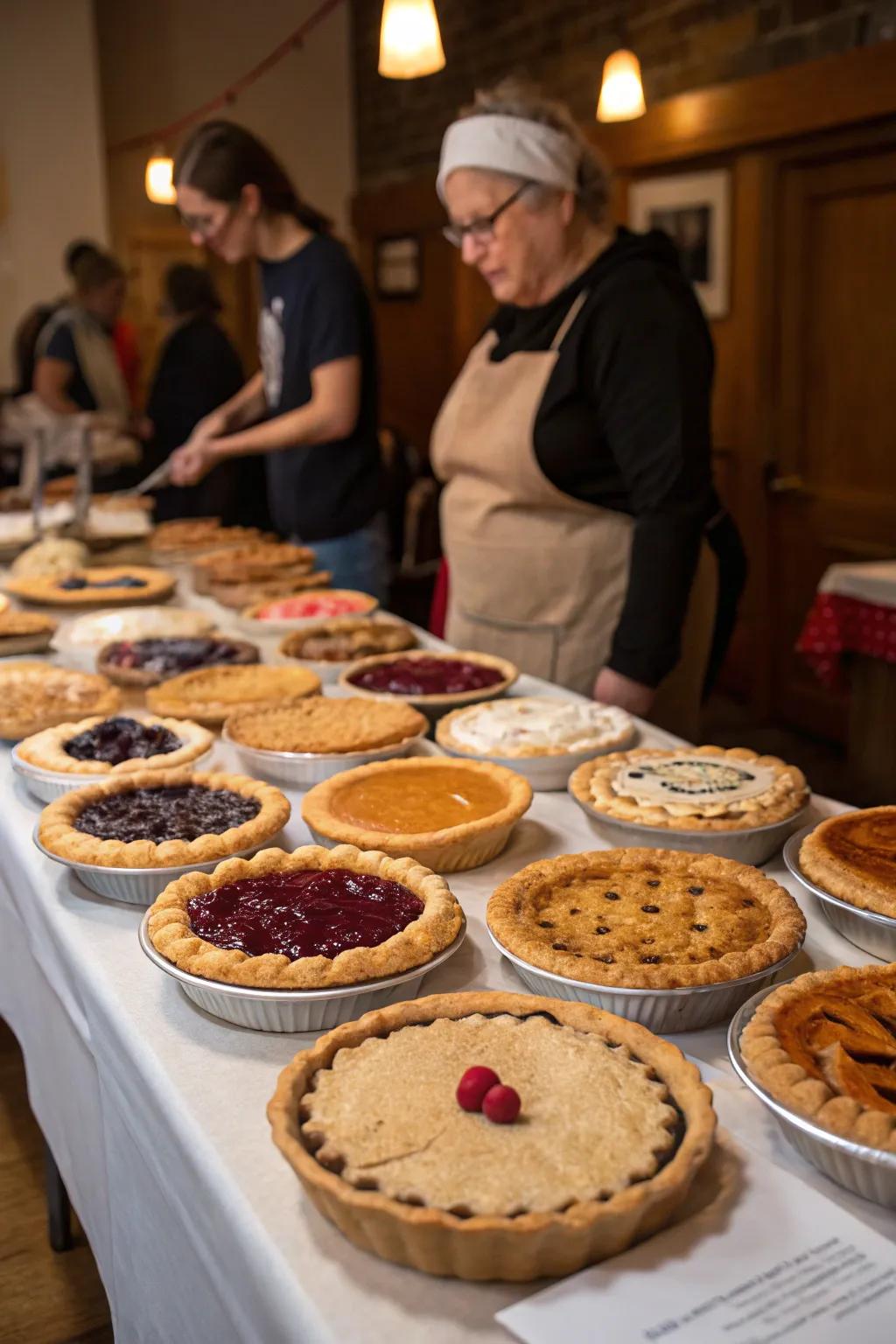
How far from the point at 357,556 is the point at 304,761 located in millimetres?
1885

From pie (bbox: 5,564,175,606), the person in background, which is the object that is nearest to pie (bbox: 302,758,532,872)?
pie (bbox: 5,564,175,606)

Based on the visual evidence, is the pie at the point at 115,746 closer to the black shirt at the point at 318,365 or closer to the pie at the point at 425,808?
the pie at the point at 425,808

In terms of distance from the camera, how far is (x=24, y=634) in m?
2.82

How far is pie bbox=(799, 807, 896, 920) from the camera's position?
1.37 m

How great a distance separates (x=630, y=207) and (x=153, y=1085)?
5758 mm

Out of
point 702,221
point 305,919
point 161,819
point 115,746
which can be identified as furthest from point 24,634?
point 702,221

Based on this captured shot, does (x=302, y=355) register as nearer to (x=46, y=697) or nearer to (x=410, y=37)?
(x=410, y=37)

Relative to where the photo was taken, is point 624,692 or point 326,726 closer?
point 326,726

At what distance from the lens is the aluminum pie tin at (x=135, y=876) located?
1.54 metres

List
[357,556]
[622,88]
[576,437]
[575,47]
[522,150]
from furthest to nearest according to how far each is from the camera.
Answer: [575,47]
[622,88]
[357,556]
[576,437]
[522,150]

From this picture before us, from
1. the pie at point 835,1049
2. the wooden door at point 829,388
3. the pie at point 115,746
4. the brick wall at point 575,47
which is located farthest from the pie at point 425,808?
the brick wall at point 575,47

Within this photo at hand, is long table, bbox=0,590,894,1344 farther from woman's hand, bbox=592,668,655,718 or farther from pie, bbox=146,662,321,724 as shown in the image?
woman's hand, bbox=592,668,655,718

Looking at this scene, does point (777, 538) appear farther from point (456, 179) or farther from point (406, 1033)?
point (406, 1033)

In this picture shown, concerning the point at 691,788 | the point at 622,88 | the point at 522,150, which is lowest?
the point at 691,788
